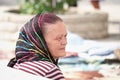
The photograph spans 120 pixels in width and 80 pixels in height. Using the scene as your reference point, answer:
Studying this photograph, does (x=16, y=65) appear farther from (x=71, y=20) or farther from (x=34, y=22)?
(x=71, y=20)

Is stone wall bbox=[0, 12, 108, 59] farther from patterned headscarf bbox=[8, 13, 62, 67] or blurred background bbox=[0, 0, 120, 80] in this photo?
patterned headscarf bbox=[8, 13, 62, 67]

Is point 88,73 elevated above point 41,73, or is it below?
below

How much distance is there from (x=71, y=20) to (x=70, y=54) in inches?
135

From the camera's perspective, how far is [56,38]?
3.14 meters

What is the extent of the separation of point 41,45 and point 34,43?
49mm

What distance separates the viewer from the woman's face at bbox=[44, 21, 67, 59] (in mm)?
3093

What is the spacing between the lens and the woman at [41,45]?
2.99m

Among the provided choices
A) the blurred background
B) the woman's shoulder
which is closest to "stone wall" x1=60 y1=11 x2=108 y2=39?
the blurred background

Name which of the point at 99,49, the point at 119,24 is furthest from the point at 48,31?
the point at 119,24

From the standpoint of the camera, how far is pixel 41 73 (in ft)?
9.57

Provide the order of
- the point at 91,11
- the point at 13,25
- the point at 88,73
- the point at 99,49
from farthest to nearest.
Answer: the point at 91,11 < the point at 13,25 < the point at 99,49 < the point at 88,73

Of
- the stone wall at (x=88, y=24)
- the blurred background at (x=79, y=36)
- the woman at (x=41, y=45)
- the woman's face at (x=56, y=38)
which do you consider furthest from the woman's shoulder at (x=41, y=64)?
the stone wall at (x=88, y=24)

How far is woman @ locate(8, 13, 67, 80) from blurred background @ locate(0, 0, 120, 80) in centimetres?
37

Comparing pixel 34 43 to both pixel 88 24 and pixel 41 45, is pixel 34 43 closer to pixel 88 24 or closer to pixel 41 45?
pixel 41 45
